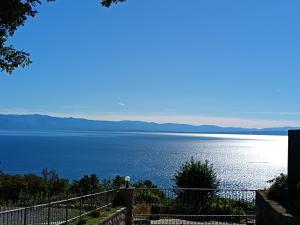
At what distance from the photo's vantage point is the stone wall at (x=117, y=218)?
1350 cm

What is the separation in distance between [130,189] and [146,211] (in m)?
3.11

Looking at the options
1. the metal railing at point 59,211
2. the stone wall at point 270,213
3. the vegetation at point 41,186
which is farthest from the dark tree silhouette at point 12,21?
the vegetation at point 41,186

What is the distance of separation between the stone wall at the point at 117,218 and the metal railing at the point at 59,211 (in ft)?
1.40

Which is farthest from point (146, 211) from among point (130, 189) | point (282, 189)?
point (282, 189)

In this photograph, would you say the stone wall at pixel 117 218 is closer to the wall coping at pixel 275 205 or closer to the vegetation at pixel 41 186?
the wall coping at pixel 275 205

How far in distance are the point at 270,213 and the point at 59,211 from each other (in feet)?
19.9

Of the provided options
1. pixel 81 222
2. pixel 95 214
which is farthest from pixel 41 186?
pixel 81 222

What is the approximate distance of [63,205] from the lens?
1162 centimetres

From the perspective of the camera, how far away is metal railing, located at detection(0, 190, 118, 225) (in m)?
8.73

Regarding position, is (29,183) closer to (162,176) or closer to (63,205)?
(63,205)

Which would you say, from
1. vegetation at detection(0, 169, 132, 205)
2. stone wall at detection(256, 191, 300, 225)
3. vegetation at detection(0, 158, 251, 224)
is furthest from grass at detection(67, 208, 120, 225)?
vegetation at detection(0, 169, 132, 205)

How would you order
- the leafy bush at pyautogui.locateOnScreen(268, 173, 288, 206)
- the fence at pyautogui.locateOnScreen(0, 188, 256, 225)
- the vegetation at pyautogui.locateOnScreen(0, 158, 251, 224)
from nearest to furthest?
the fence at pyautogui.locateOnScreen(0, 188, 256, 225) < the leafy bush at pyautogui.locateOnScreen(268, 173, 288, 206) < the vegetation at pyautogui.locateOnScreen(0, 158, 251, 224)

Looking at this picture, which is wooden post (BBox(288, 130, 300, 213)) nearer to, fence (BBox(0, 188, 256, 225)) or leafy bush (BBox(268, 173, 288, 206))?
leafy bush (BBox(268, 173, 288, 206))

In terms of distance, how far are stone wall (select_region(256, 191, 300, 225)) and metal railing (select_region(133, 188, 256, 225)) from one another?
1.93m
